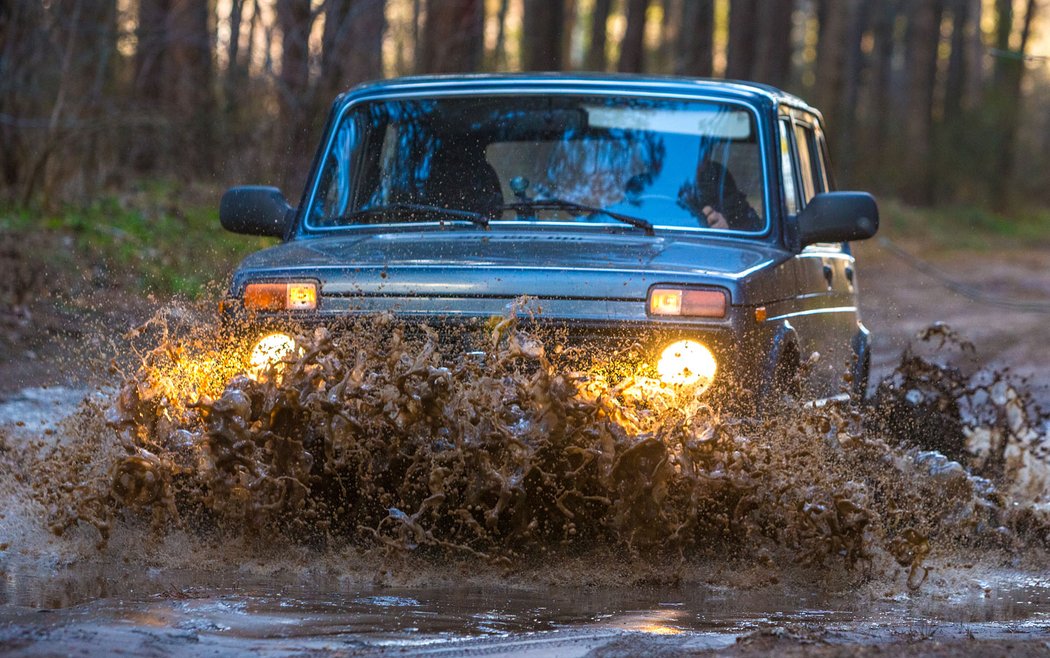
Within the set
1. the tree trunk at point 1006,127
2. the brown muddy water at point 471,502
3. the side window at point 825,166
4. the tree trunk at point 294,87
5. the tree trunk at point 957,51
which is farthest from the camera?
the tree trunk at point 957,51

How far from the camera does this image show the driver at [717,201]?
241 inches

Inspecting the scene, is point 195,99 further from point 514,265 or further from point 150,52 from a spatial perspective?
point 514,265

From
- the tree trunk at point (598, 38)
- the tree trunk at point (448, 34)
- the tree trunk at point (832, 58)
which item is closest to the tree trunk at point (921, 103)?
the tree trunk at point (832, 58)

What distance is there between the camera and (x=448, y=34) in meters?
17.3

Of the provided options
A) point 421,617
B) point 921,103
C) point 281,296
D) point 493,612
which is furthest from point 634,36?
point 421,617

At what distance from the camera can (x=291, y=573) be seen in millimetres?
4828

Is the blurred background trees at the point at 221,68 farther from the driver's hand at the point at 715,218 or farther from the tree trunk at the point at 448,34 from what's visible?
the driver's hand at the point at 715,218

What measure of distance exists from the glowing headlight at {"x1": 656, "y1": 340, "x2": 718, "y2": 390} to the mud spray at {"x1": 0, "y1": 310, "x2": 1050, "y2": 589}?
0.40 feet

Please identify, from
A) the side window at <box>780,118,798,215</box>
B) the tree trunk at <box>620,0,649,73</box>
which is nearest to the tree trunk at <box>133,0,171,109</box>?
the tree trunk at <box>620,0,649,73</box>

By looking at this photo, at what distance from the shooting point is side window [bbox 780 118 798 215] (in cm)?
646

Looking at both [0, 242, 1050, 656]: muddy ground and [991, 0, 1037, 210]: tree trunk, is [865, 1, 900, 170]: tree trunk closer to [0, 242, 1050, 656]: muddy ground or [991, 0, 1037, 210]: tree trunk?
[991, 0, 1037, 210]: tree trunk

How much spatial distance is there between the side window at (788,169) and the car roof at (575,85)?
0.15 metres

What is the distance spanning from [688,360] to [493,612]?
1159 millimetres

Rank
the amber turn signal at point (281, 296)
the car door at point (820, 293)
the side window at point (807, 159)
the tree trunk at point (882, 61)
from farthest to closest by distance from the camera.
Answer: the tree trunk at point (882, 61) → the side window at point (807, 159) → the car door at point (820, 293) → the amber turn signal at point (281, 296)
